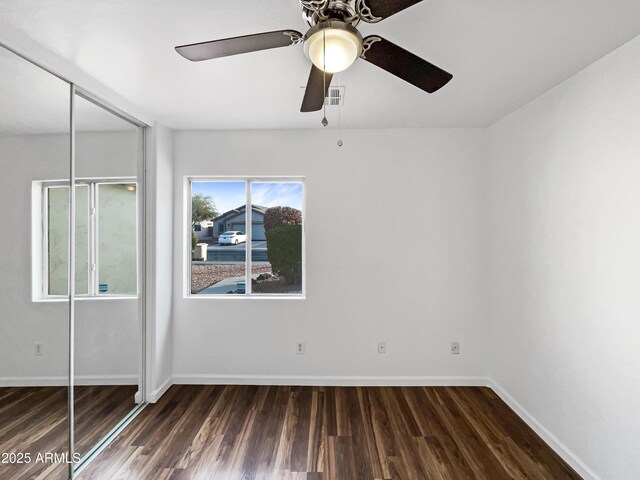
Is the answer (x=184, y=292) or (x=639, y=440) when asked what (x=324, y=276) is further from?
(x=639, y=440)

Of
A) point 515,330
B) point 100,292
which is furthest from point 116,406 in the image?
point 515,330

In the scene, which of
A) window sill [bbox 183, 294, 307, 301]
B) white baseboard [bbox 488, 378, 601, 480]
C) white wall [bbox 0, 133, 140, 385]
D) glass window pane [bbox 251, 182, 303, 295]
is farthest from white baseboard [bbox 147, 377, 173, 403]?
white baseboard [bbox 488, 378, 601, 480]

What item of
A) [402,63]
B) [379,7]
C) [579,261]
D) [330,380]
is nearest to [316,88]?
[402,63]

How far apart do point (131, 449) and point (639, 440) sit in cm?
302

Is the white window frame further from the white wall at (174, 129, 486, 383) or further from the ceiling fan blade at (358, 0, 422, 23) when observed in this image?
the ceiling fan blade at (358, 0, 422, 23)

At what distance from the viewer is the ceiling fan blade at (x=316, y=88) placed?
1.53 metres

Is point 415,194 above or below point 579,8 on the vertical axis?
below

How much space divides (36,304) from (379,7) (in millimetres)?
2156

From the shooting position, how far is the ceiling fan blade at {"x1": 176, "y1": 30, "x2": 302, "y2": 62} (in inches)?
51.1

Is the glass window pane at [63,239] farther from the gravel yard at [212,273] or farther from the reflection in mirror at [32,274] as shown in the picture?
the gravel yard at [212,273]

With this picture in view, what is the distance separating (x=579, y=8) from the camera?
1.58m

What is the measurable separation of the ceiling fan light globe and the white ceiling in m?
0.45

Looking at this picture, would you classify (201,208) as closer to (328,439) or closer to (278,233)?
(278,233)

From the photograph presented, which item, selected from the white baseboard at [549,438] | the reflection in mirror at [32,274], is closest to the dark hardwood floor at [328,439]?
the white baseboard at [549,438]
